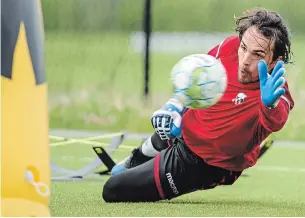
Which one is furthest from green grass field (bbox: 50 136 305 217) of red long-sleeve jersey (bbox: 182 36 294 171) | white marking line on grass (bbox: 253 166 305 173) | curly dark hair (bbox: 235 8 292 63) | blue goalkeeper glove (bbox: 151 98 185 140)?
curly dark hair (bbox: 235 8 292 63)

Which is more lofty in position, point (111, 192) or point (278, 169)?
point (111, 192)

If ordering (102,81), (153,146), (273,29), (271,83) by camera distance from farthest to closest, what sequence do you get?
(102,81) < (153,146) < (273,29) < (271,83)

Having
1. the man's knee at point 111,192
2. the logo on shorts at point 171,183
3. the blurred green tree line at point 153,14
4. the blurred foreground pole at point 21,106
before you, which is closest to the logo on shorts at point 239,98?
the logo on shorts at point 171,183

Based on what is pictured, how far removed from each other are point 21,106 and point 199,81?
4.63ft

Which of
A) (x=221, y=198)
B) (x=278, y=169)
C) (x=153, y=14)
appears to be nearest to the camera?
(x=221, y=198)

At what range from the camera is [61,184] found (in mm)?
7590

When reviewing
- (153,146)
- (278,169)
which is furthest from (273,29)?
(278,169)

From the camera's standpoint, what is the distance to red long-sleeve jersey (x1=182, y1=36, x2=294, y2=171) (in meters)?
6.23

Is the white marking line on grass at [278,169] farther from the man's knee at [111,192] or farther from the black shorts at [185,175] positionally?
the man's knee at [111,192]

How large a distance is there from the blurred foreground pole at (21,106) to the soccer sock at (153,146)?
206 cm

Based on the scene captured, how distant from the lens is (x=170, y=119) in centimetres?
633

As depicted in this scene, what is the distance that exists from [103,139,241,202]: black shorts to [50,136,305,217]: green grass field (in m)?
0.09

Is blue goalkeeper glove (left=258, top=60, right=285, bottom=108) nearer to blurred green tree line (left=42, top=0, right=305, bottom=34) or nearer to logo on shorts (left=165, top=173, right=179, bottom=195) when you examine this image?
logo on shorts (left=165, top=173, right=179, bottom=195)

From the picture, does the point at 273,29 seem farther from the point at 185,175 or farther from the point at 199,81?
the point at 185,175
